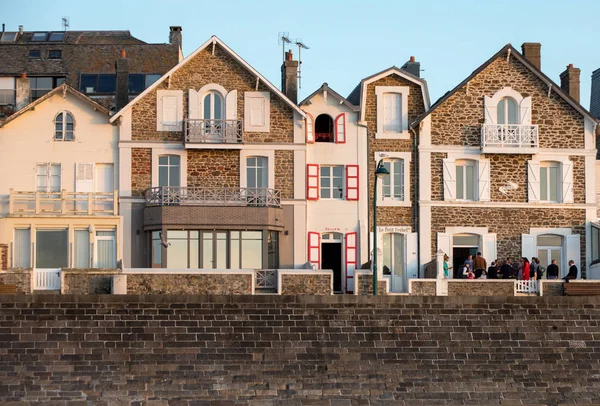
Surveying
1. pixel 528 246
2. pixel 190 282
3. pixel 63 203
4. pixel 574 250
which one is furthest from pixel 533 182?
pixel 63 203

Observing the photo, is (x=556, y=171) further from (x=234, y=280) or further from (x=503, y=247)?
(x=234, y=280)

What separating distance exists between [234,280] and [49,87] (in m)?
15.1

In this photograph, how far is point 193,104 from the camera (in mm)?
43750

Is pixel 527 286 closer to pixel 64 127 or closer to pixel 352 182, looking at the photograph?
pixel 352 182

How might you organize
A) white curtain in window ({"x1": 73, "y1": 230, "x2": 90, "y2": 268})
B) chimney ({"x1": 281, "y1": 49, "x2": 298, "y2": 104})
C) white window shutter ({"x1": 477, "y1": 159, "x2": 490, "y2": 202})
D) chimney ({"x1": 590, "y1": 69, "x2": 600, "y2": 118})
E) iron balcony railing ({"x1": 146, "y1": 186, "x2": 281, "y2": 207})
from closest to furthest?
white curtain in window ({"x1": 73, "y1": 230, "x2": 90, "y2": 268})
iron balcony railing ({"x1": 146, "y1": 186, "x2": 281, "y2": 207})
white window shutter ({"x1": 477, "y1": 159, "x2": 490, "y2": 202})
chimney ({"x1": 281, "y1": 49, "x2": 298, "y2": 104})
chimney ({"x1": 590, "y1": 69, "x2": 600, "y2": 118})

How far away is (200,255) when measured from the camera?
42.5m

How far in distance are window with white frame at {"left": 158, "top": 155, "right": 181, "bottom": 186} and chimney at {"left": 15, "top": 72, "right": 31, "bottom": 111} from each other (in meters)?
5.86

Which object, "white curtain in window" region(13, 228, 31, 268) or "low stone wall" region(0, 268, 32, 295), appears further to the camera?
"white curtain in window" region(13, 228, 31, 268)

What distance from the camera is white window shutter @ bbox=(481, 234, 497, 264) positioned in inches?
1738

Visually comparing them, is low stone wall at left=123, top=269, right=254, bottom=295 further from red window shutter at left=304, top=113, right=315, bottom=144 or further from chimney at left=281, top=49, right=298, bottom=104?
chimney at left=281, top=49, right=298, bottom=104

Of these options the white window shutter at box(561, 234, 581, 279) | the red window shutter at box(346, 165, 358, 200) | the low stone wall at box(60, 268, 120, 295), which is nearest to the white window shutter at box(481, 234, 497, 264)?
the white window shutter at box(561, 234, 581, 279)

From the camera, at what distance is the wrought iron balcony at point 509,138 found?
44.5 metres

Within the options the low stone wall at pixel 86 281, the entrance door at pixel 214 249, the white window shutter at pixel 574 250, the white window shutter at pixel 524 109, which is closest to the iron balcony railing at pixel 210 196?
the entrance door at pixel 214 249

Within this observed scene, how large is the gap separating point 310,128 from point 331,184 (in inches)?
74.3
